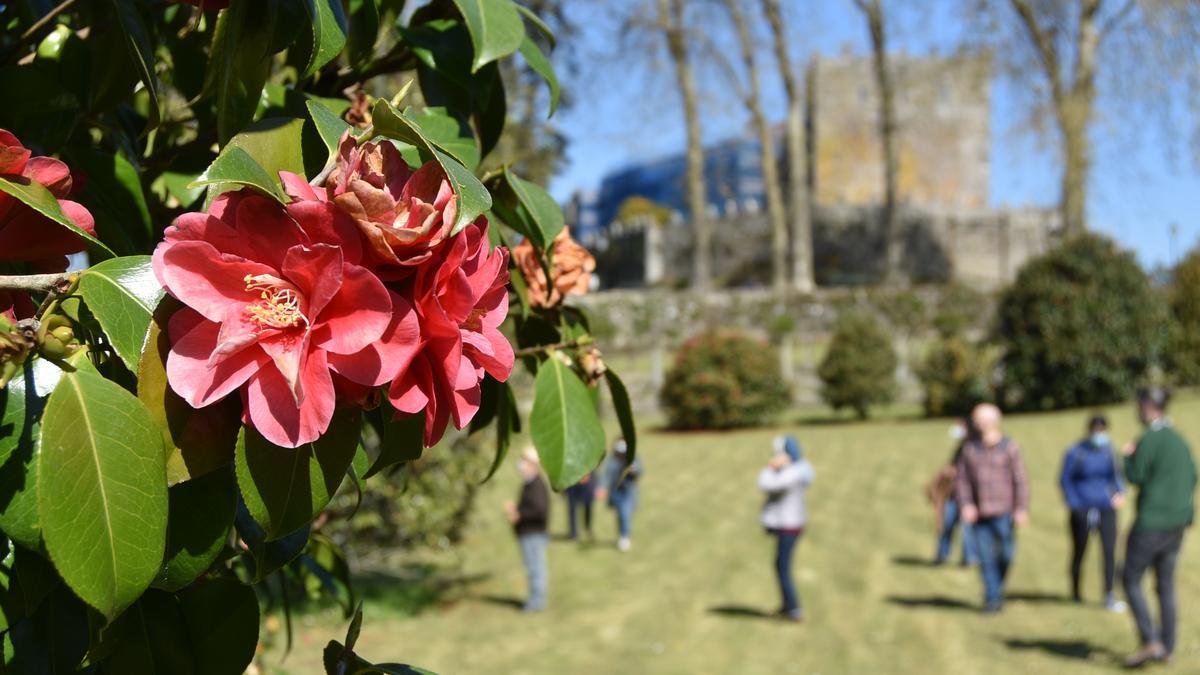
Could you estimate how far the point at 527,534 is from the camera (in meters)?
9.42

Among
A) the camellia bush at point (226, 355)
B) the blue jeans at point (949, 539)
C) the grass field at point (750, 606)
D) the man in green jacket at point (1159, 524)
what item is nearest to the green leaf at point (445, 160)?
the camellia bush at point (226, 355)

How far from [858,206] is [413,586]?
32.9 meters

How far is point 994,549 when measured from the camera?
29.9ft

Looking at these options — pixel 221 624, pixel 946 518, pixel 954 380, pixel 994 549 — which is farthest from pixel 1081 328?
pixel 221 624

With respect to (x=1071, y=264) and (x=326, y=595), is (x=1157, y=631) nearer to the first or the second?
(x=326, y=595)

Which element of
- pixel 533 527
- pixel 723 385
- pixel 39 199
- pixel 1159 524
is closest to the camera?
pixel 39 199

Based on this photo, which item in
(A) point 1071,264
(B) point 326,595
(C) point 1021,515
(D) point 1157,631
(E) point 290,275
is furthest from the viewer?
(A) point 1071,264

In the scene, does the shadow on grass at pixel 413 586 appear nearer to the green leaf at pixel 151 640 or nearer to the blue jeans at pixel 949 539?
the blue jeans at pixel 949 539

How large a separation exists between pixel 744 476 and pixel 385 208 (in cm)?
1562

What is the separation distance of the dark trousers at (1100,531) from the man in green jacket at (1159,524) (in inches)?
55.1

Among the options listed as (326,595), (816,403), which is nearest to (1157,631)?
(326,595)

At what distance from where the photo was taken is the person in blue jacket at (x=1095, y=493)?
29.4 feet

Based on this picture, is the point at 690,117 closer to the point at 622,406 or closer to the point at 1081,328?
the point at 1081,328

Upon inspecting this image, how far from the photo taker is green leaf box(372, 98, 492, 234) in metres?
0.78
